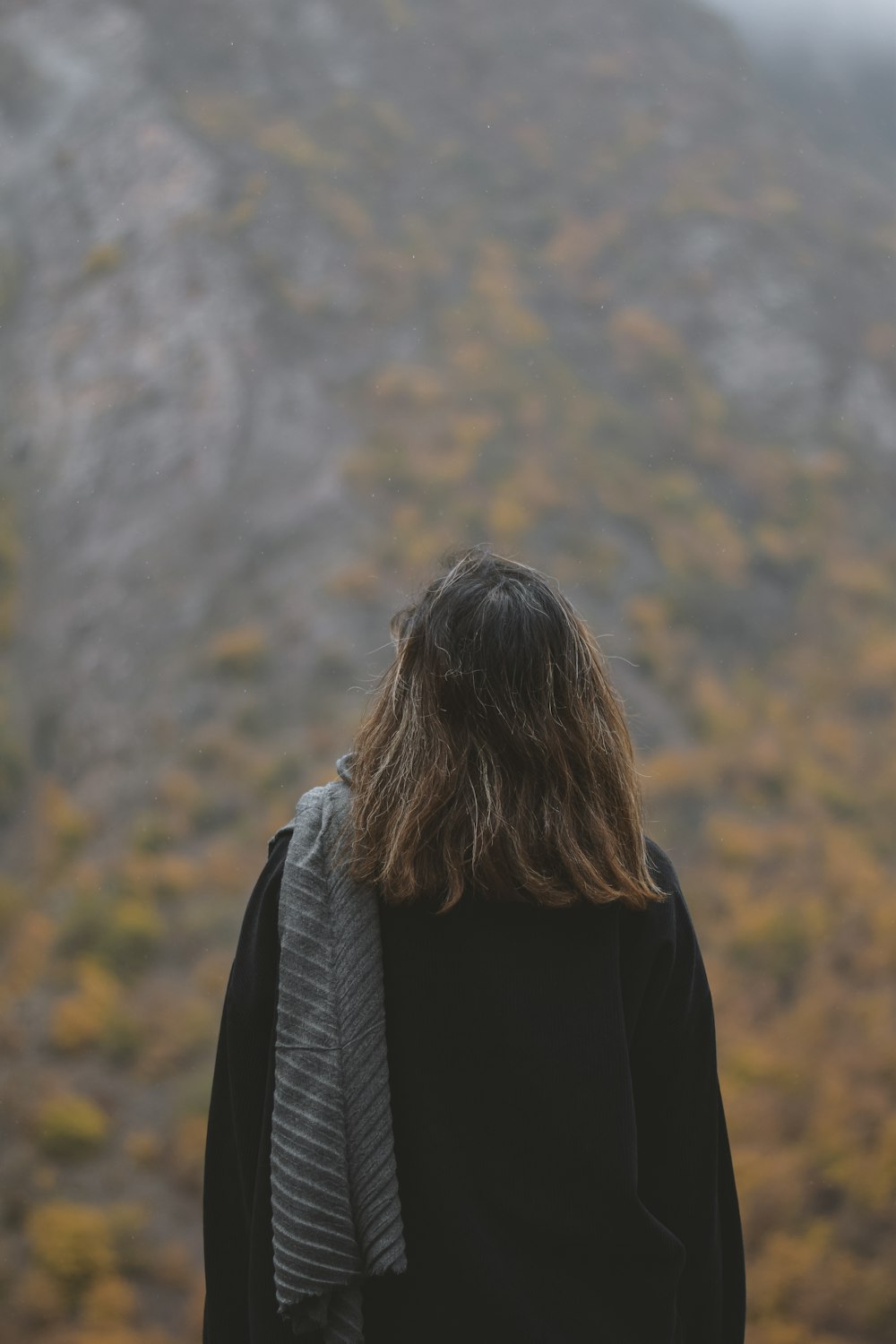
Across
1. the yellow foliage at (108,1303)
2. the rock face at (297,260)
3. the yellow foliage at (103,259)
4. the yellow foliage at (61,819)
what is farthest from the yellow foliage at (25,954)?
the yellow foliage at (103,259)

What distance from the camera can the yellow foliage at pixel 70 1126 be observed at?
1.81 metres

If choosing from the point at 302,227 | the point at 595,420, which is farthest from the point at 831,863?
the point at 302,227

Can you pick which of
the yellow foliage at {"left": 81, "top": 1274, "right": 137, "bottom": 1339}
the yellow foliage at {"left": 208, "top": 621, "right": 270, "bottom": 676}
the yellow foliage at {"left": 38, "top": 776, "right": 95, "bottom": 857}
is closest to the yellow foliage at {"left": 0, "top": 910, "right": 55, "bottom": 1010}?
the yellow foliage at {"left": 38, "top": 776, "right": 95, "bottom": 857}

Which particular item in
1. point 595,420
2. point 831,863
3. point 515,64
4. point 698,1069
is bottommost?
point 698,1069

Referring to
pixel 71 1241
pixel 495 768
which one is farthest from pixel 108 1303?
pixel 495 768

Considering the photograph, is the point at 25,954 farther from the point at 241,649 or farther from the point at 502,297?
the point at 502,297

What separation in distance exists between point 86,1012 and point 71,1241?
375 mm

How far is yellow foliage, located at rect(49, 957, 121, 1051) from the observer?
74.9 inches

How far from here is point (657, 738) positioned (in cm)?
222

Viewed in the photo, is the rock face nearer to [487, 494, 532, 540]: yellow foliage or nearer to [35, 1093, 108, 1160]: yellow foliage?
[487, 494, 532, 540]: yellow foliage

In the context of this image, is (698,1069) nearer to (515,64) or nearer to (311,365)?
(311,365)

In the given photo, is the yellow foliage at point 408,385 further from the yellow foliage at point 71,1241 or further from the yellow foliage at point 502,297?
the yellow foliage at point 71,1241

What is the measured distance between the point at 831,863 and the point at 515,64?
2695mm

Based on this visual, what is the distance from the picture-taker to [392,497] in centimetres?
245
